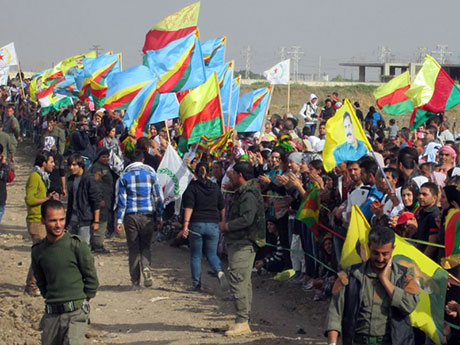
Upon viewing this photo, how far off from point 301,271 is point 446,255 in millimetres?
4457

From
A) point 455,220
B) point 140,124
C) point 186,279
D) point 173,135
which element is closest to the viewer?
point 455,220

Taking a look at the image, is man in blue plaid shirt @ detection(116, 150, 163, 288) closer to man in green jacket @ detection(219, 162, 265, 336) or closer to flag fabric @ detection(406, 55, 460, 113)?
man in green jacket @ detection(219, 162, 265, 336)

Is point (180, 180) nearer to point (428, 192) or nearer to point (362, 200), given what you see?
point (362, 200)

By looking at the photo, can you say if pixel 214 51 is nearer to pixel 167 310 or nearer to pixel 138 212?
pixel 138 212

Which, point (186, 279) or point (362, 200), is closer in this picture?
point (362, 200)

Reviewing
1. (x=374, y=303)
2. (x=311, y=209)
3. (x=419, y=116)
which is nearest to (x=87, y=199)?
(x=311, y=209)

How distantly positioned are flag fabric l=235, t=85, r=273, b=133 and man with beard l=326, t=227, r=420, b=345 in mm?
11924

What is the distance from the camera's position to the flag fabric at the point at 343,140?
31.9ft

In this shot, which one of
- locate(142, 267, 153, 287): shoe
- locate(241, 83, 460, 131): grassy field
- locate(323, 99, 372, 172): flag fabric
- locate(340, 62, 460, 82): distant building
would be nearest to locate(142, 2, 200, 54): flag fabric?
locate(142, 267, 153, 287): shoe

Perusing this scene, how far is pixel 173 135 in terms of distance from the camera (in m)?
20.2

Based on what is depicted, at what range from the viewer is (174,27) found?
55.1ft

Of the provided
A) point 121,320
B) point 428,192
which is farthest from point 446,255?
point 121,320

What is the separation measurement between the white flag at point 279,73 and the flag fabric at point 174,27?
8.75 metres

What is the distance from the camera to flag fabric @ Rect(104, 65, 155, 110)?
17.1 metres
